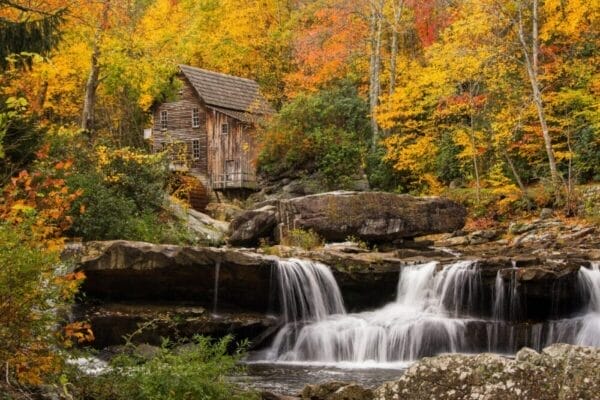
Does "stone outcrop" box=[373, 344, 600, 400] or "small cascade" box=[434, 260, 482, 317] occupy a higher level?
"stone outcrop" box=[373, 344, 600, 400]

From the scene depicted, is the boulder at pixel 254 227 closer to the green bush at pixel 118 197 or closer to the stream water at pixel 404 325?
the green bush at pixel 118 197

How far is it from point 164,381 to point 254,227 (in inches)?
555

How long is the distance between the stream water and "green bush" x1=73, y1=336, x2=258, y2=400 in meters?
5.69

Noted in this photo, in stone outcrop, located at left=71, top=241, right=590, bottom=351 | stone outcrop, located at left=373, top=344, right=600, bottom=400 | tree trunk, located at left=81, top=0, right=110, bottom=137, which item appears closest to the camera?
stone outcrop, located at left=373, top=344, right=600, bottom=400

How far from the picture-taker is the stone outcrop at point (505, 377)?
425 cm

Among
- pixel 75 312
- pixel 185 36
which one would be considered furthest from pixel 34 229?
pixel 185 36

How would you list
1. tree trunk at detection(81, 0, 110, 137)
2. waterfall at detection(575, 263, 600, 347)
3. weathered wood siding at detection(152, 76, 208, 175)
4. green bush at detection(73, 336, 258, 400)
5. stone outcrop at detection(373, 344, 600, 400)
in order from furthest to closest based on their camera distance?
weathered wood siding at detection(152, 76, 208, 175)
tree trunk at detection(81, 0, 110, 137)
waterfall at detection(575, 263, 600, 347)
green bush at detection(73, 336, 258, 400)
stone outcrop at detection(373, 344, 600, 400)

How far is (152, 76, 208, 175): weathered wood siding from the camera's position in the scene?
37188mm

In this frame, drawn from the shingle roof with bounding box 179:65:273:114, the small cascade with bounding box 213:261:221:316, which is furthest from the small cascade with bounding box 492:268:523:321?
the shingle roof with bounding box 179:65:273:114

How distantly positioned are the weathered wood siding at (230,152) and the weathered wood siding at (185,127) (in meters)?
0.48

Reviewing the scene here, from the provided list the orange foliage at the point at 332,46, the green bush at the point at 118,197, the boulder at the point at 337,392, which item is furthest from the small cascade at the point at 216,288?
the orange foliage at the point at 332,46

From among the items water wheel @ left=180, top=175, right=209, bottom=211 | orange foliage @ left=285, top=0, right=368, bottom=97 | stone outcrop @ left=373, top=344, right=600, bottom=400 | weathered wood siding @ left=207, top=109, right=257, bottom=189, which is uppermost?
orange foliage @ left=285, top=0, right=368, bottom=97

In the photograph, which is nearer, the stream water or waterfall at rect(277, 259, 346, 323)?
the stream water

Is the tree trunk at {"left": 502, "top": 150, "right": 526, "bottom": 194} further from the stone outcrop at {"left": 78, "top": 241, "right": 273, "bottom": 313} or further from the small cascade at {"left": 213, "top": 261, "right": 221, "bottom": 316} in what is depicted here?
the small cascade at {"left": 213, "top": 261, "right": 221, "bottom": 316}
